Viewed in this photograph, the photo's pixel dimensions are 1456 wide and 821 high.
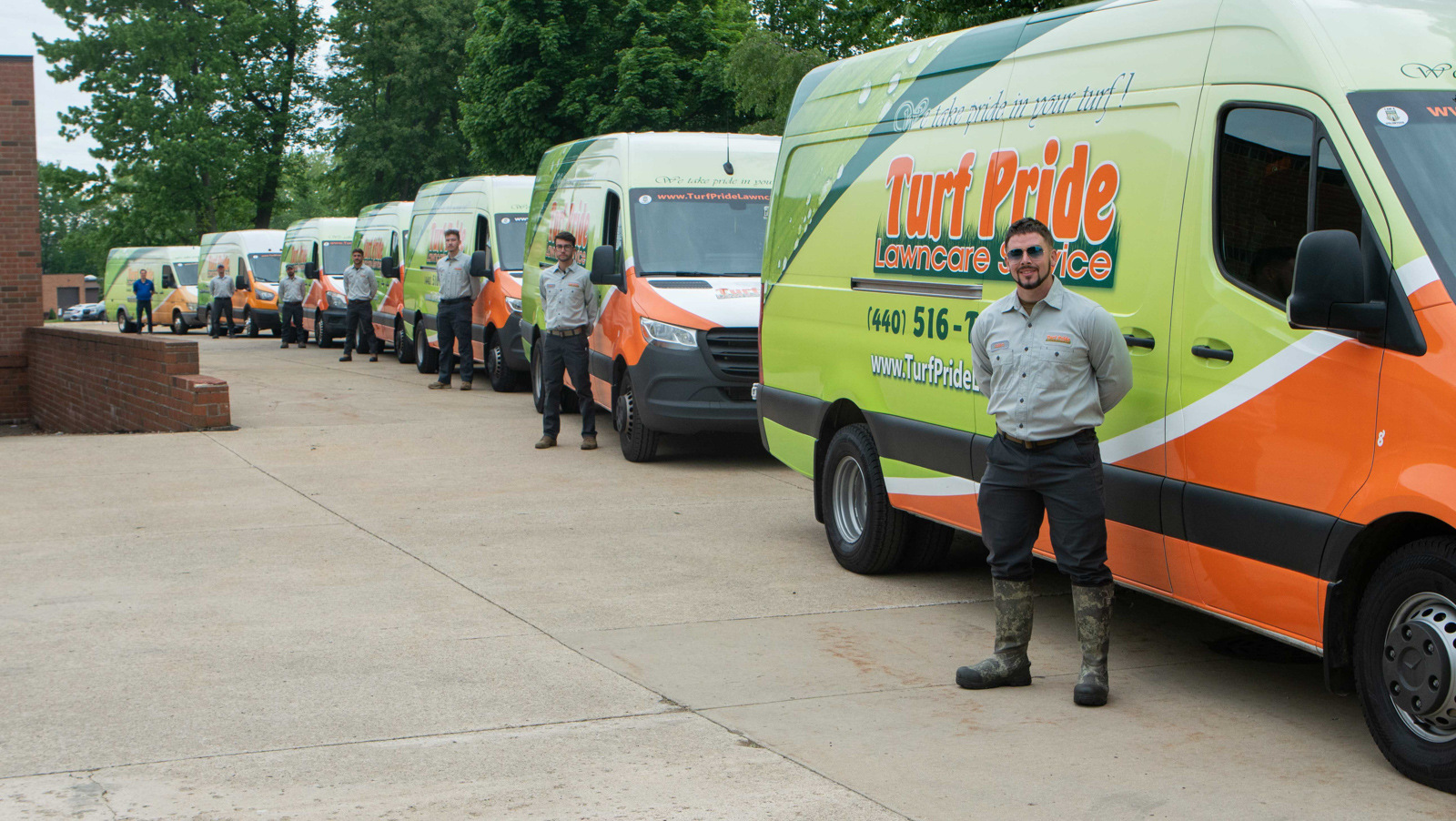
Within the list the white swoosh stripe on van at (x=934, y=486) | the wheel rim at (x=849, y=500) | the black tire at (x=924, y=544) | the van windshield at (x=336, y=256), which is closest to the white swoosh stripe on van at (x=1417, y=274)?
the white swoosh stripe on van at (x=934, y=486)

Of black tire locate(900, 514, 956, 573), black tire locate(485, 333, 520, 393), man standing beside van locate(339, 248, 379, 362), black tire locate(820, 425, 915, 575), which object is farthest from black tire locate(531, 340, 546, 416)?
man standing beside van locate(339, 248, 379, 362)

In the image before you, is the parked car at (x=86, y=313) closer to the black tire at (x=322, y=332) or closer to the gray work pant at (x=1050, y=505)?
the black tire at (x=322, y=332)

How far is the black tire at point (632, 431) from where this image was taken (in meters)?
11.7

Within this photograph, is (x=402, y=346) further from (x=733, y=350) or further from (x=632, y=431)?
(x=733, y=350)

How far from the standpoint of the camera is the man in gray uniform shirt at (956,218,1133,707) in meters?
5.22

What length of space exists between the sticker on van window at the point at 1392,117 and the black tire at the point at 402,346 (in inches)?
757

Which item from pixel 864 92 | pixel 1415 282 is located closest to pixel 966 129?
pixel 864 92

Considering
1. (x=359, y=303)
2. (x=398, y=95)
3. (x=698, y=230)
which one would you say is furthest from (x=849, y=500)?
(x=398, y=95)

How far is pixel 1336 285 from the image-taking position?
428cm

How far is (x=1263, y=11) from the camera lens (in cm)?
489

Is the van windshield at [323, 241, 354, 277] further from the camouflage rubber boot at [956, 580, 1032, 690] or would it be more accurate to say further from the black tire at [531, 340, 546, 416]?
the camouflage rubber boot at [956, 580, 1032, 690]

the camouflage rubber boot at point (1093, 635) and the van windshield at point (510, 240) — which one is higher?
the van windshield at point (510, 240)

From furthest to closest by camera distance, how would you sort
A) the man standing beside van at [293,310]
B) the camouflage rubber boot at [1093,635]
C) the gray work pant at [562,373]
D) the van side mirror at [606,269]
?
the man standing beside van at [293,310], the gray work pant at [562,373], the van side mirror at [606,269], the camouflage rubber boot at [1093,635]

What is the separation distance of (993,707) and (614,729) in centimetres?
138
